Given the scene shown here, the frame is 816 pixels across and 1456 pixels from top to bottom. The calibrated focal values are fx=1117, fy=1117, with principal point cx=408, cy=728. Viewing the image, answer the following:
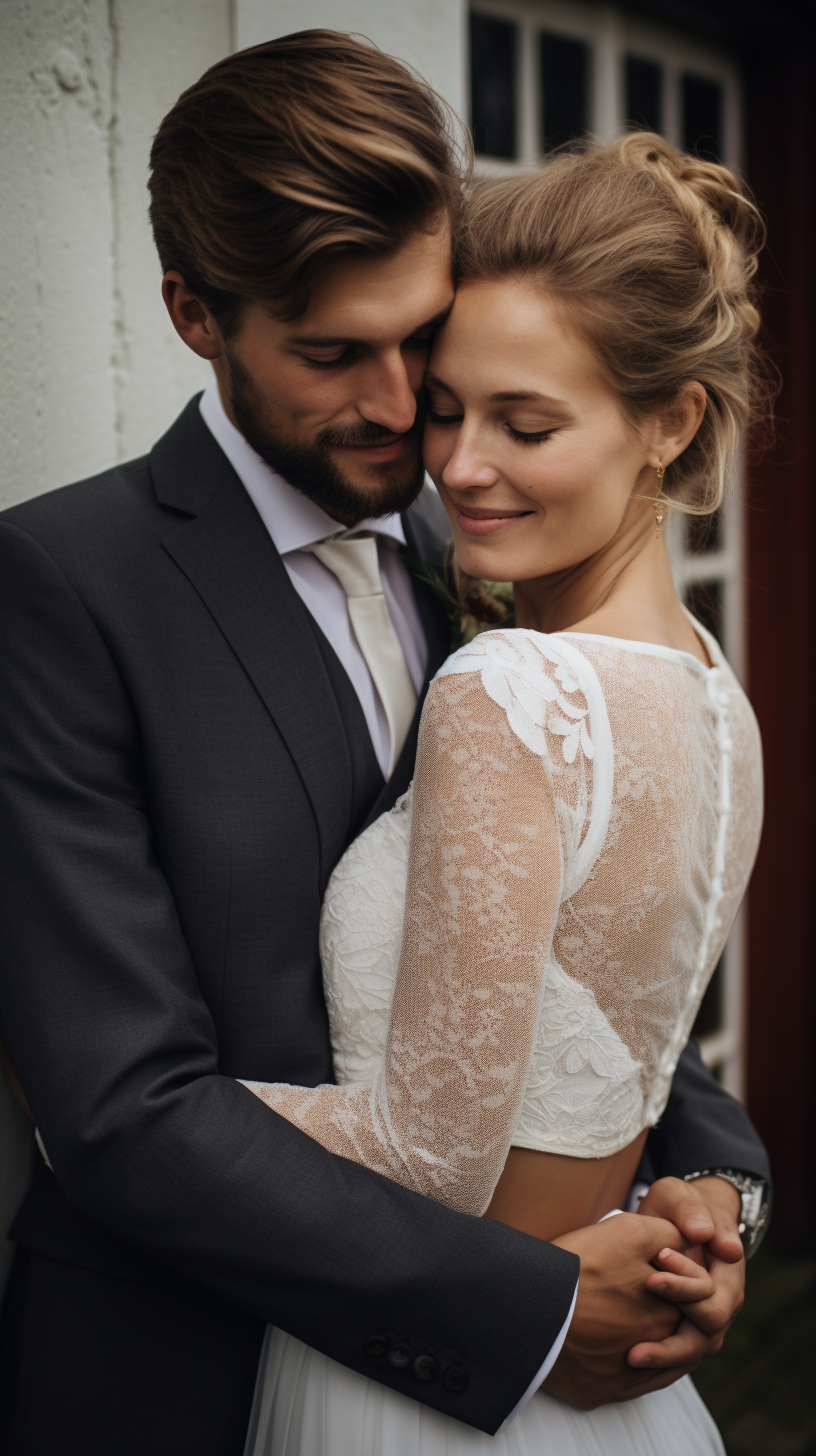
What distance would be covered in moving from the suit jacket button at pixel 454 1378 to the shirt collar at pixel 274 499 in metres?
1.14

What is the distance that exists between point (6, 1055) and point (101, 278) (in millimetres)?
1402

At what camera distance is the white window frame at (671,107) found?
3.11 metres

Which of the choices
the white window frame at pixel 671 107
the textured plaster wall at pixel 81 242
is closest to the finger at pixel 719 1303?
the textured plaster wall at pixel 81 242

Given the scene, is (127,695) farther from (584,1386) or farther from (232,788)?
(584,1386)

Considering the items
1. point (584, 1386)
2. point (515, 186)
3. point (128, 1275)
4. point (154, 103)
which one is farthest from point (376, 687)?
point (154, 103)

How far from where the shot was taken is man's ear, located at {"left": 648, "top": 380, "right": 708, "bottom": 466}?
5.28ft

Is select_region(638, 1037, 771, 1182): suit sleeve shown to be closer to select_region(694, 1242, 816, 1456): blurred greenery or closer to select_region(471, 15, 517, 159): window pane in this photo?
select_region(694, 1242, 816, 1456): blurred greenery

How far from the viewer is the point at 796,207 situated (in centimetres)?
362

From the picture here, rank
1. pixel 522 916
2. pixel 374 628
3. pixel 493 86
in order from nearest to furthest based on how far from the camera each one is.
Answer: pixel 522 916 → pixel 374 628 → pixel 493 86

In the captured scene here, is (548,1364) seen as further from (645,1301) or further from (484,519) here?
(484,519)

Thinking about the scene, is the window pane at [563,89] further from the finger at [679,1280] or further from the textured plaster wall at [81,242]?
the finger at [679,1280]

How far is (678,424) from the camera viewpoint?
64.3 inches

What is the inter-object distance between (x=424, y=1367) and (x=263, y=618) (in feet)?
3.32

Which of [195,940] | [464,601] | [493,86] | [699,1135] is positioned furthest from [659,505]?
[493,86]
